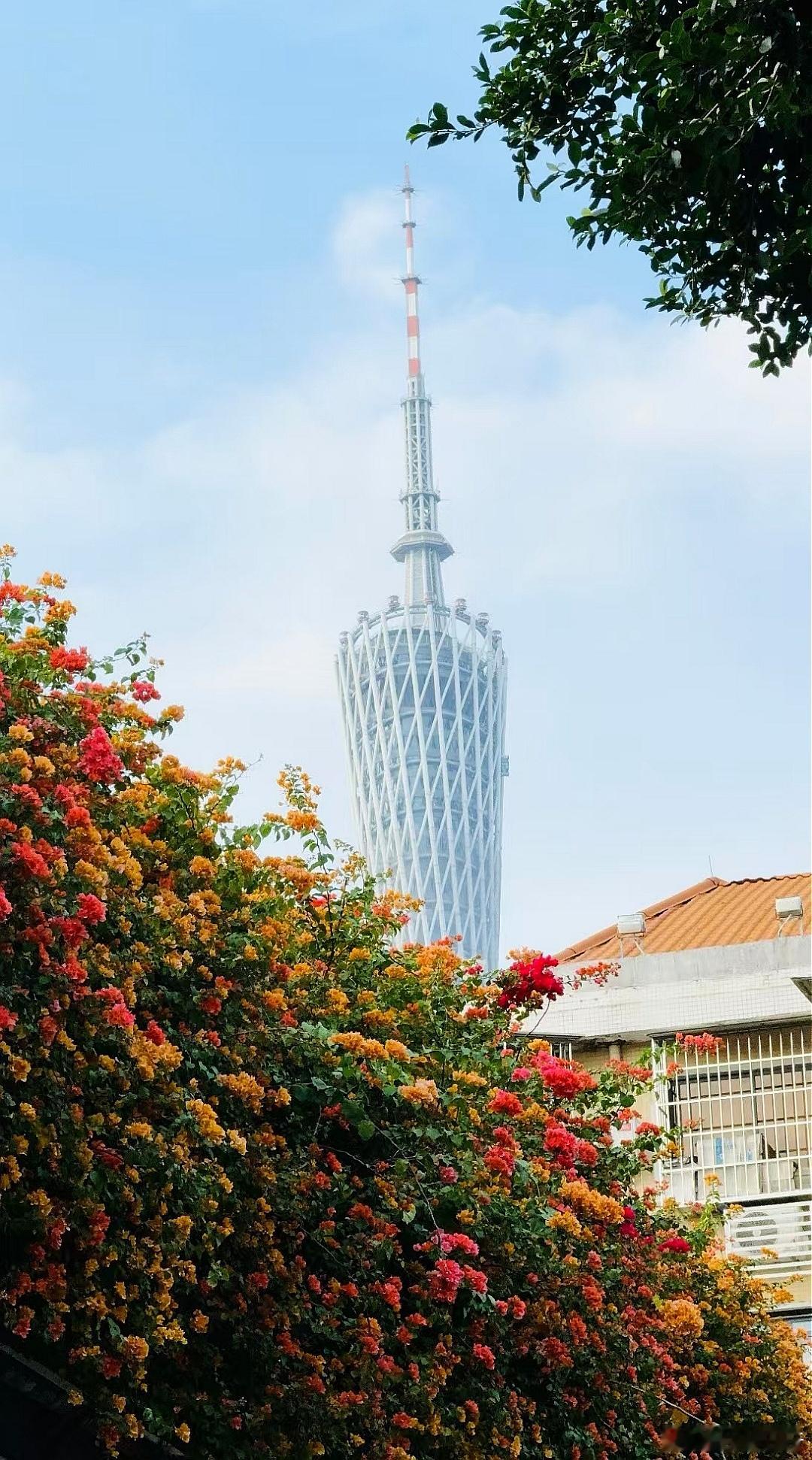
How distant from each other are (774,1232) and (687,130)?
1367 cm

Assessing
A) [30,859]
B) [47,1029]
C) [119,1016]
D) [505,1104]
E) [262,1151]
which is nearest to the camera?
[30,859]

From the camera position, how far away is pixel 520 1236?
28.5ft

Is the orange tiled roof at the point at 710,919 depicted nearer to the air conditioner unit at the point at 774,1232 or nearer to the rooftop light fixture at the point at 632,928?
the rooftop light fixture at the point at 632,928

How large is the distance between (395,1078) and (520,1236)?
132 centimetres

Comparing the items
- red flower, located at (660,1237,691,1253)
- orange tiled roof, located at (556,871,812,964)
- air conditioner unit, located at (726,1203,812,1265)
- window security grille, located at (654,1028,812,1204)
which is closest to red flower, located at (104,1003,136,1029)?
red flower, located at (660,1237,691,1253)

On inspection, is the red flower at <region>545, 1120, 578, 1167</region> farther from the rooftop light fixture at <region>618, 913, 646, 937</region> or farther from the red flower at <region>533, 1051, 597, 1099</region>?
the rooftop light fixture at <region>618, 913, 646, 937</region>

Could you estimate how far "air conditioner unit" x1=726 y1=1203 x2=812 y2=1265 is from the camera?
687 inches

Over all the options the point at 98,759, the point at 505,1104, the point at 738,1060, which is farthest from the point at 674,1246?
the point at 738,1060

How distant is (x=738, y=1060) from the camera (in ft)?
62.8

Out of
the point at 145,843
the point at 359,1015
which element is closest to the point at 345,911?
the point at 359,1015

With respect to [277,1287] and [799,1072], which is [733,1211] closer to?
[799,1072]

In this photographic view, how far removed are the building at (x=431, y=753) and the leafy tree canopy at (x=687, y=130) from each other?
154 meters

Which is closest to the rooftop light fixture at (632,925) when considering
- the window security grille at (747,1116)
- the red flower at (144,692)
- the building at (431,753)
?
the window security grille at (747,1116)

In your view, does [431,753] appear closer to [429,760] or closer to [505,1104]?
[429,760]
